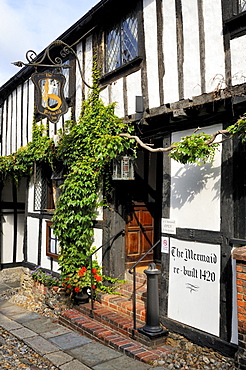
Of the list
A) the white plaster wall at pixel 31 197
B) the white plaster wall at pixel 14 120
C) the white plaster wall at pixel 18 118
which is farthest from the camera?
the white plaster wall at pixel 14 120

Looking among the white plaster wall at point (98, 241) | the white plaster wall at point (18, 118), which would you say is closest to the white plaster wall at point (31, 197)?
the white plaster wall at point (18, 118)

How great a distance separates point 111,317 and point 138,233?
2.04 m

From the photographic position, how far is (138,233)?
734cm

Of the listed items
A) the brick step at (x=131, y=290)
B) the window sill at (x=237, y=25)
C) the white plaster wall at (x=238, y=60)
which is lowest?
the brick step at (x=131, y=290)

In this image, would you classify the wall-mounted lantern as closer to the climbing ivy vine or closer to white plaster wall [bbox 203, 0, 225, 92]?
the climbing ivy vine

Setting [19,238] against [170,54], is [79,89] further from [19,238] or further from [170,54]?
[19,238]

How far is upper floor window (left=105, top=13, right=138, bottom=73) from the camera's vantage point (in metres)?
6.17

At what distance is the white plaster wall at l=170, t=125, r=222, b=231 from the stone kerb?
0.66 meters

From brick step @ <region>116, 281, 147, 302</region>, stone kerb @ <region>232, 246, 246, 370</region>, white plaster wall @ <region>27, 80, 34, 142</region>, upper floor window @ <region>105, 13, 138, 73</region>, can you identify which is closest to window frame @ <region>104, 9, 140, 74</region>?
upper floor window @ <region>105, 13, 138, 73</region>

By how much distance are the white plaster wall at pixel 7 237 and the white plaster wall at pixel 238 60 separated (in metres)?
9.09

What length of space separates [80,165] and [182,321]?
3340 millimetres

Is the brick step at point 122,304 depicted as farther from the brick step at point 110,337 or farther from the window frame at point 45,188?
the window frame at point 45,188

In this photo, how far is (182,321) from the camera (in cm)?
502

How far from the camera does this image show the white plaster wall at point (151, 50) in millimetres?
5609
